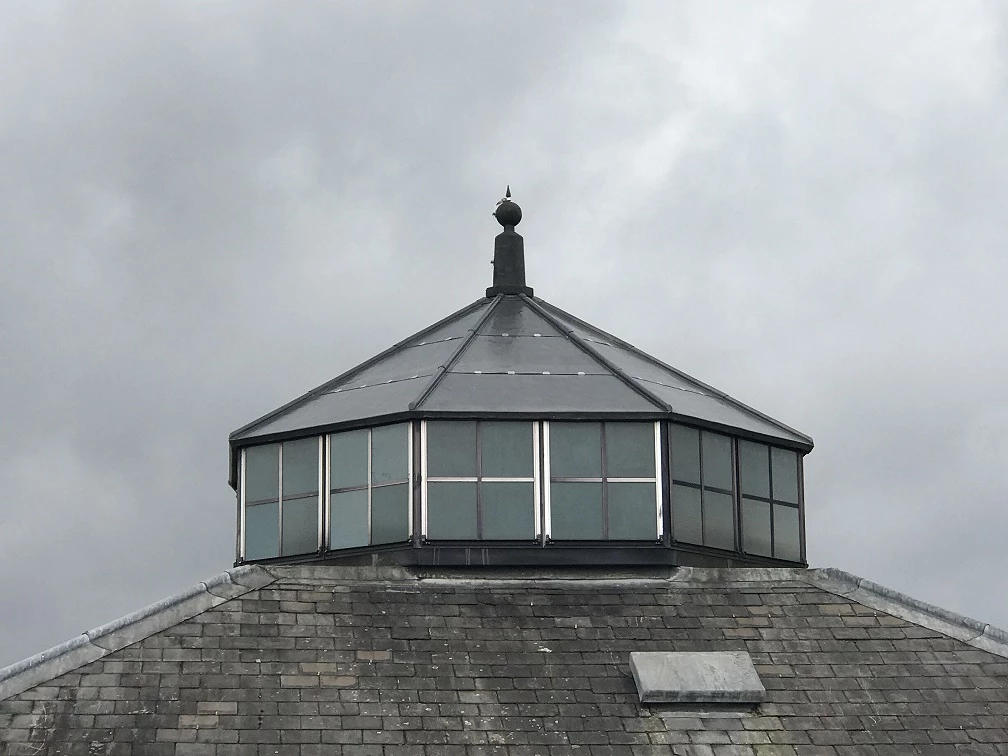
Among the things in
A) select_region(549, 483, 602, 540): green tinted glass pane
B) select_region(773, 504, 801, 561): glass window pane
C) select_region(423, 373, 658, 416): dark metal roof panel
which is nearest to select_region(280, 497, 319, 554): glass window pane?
select_region(423, 373, 658, 416): dark metal roof panel

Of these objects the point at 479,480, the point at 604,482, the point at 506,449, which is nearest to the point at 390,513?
the point at 479,480

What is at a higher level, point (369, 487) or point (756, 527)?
point (369, 487)

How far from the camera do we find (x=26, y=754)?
25.4 m

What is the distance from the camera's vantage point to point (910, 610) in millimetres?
30625

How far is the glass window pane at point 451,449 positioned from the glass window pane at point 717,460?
4144mm

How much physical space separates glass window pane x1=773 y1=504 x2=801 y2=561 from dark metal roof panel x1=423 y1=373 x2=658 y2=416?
11.8ft

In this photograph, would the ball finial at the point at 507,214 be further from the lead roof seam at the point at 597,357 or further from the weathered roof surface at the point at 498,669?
the weathered roof surface at the point at 498,669

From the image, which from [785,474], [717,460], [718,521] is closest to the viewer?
[718,521]

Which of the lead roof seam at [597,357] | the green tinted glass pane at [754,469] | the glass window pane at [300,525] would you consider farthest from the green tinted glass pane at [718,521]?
the glass window pane at [300,525]

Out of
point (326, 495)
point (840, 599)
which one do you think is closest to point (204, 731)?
point (326, 495)

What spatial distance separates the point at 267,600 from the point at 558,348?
8318mm

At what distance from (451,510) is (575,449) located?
7.66ft

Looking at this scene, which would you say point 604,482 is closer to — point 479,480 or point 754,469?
point 479,480

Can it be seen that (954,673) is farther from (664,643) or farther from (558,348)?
(558,348)
